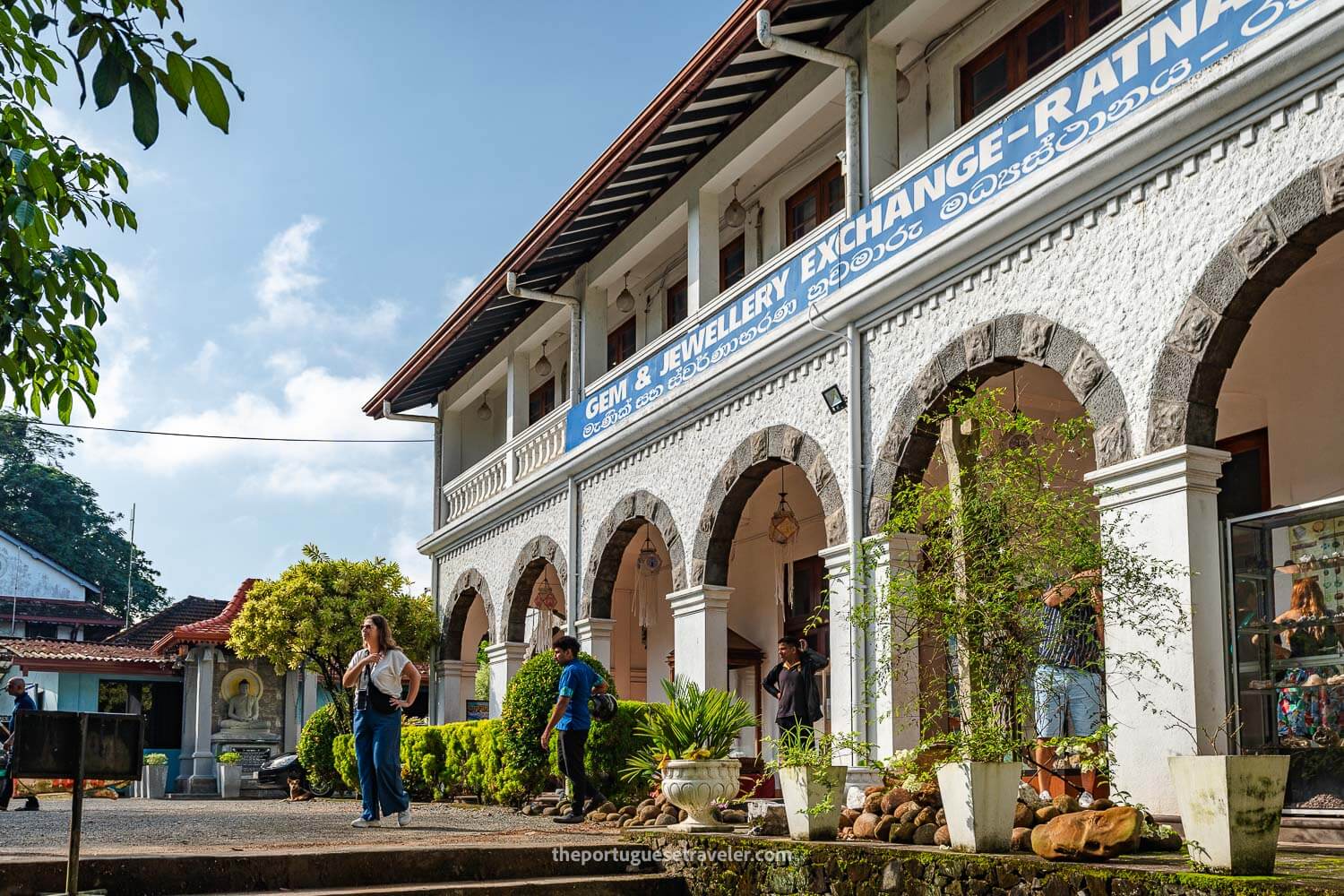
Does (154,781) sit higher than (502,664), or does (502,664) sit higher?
(502,664)

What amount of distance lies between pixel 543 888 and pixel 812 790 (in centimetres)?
155

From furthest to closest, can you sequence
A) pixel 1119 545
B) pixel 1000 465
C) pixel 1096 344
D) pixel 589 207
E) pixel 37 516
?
1. pixel 37 516
2. pixel 589 207
3. pixel 1096 344
4. pixel 1119 545
5. pixel 1000 465

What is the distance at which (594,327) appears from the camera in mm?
18125

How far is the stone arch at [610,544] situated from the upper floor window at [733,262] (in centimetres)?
258

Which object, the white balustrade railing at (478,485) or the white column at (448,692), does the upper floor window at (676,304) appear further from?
the white column at (448,692)

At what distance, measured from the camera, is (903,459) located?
11.1m

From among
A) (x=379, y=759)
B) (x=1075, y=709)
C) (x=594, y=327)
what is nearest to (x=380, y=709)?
(x=379, y=759)

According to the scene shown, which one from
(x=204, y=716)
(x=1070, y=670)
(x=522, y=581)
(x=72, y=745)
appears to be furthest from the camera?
(x=204, y=716)

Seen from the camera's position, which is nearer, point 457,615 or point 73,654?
point 457,615

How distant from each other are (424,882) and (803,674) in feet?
15.6

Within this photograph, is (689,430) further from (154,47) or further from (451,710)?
(154,47)

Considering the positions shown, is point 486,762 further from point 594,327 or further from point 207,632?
point 207,632

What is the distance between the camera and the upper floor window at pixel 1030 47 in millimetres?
10961

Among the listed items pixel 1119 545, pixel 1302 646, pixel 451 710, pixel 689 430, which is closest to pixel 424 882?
pixel 1119 545
